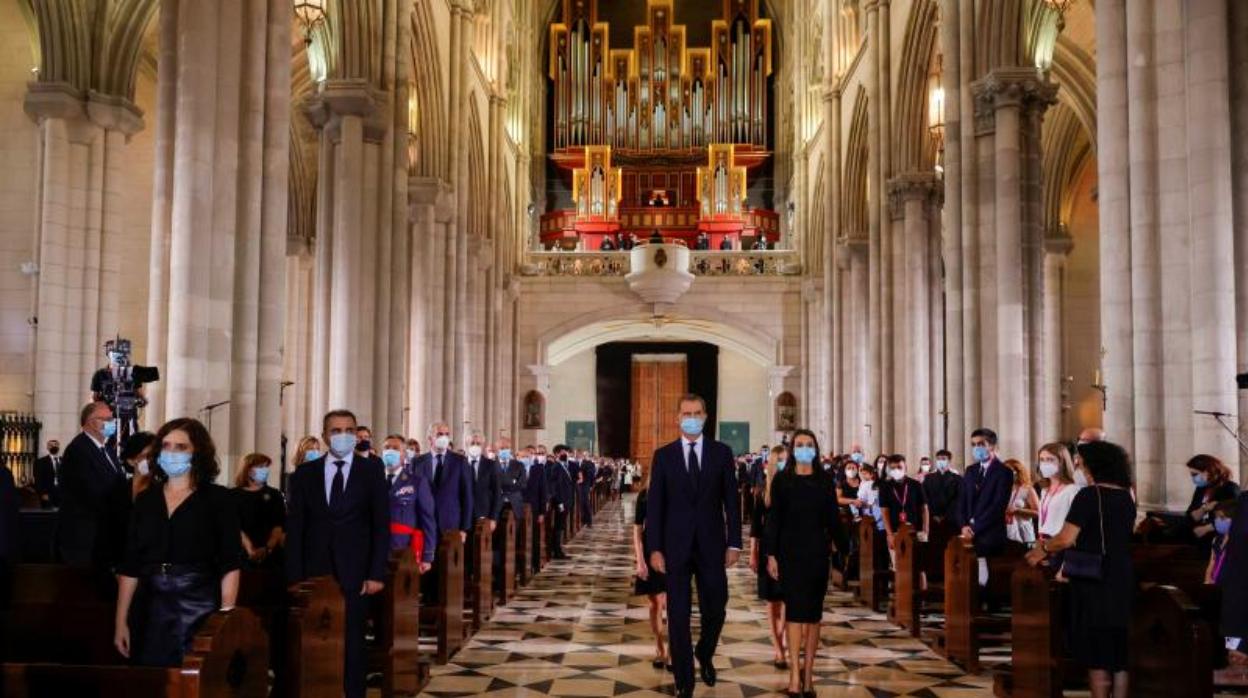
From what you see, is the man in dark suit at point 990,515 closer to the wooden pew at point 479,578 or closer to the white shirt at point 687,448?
the white shirt at point 687,448

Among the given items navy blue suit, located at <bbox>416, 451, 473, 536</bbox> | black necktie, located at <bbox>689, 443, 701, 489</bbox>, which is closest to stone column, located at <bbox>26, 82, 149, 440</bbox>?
navy blue suit, located at <bbox>416, 451, 473, 536</bbox>

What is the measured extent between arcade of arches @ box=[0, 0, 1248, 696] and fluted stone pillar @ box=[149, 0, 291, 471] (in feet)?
0.12

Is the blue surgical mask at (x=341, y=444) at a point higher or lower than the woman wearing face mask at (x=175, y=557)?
higher

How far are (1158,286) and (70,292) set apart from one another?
51.9ft

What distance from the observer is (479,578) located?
11.3m

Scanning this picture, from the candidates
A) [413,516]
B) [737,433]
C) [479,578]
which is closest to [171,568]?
[413,516]

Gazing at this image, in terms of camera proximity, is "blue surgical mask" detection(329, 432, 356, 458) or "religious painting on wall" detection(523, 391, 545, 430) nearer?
"blue surgical mask" detection(329, 432, 356, 458)

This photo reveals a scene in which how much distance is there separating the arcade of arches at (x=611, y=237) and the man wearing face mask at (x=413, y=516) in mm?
990

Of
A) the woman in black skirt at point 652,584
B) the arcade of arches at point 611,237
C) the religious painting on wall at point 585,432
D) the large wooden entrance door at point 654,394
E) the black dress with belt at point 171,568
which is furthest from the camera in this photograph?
the religious painting on wall at point 585,432

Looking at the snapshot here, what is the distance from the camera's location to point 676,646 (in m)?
7.40

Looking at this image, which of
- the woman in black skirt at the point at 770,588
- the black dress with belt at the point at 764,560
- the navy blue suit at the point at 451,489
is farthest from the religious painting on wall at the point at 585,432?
the woman in black skirt at the point at 770,588

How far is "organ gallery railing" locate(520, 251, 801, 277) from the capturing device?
39.3m

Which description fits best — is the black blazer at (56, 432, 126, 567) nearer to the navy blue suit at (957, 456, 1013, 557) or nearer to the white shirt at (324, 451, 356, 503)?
the white shirt at (324, 451, 356, 503)

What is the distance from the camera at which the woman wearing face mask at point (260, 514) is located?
804cm
